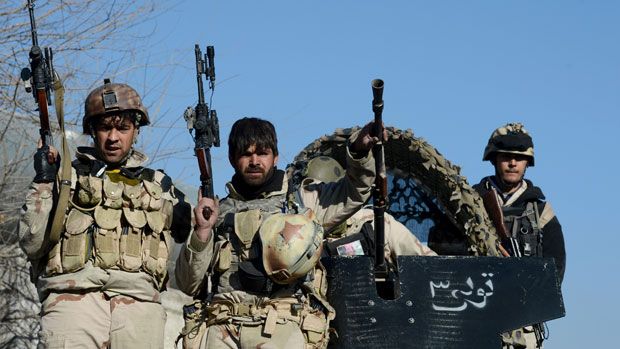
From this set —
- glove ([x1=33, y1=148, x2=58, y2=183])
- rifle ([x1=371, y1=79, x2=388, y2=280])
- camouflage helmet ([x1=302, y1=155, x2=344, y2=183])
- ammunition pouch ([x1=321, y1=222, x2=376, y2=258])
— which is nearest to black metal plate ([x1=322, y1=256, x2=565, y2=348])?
rifle ([x1=371, y1=79, x2=388, y2=280])

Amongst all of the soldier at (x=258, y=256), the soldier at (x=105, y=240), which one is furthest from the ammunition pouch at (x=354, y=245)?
the soldier at (x=105, y=240)

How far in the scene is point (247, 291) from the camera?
7078 millimetres

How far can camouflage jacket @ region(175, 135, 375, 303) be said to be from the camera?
703 cm

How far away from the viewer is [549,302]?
26.2 feet

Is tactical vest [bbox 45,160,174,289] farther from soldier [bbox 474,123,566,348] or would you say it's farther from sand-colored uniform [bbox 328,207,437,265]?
soldier [bbox 474,123,566,348]

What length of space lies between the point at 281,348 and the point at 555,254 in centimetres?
331

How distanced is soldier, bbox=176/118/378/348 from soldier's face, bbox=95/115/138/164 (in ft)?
1.91

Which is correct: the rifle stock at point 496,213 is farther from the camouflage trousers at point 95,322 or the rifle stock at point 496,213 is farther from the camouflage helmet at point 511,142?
the camouflage trousers at point 95,322

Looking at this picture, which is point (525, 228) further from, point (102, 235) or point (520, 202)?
point (102, 235)

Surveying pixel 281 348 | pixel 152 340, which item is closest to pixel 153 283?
pixel 152 340

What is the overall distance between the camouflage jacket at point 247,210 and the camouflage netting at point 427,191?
1601mm

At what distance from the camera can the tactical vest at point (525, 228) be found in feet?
31.1

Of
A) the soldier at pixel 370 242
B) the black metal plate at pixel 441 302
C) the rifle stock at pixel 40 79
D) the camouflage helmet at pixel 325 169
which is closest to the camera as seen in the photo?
the rifle stock at pixel 40 79

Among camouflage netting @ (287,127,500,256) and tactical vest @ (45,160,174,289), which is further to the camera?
camouflage netting @ (287,127,500,256)
